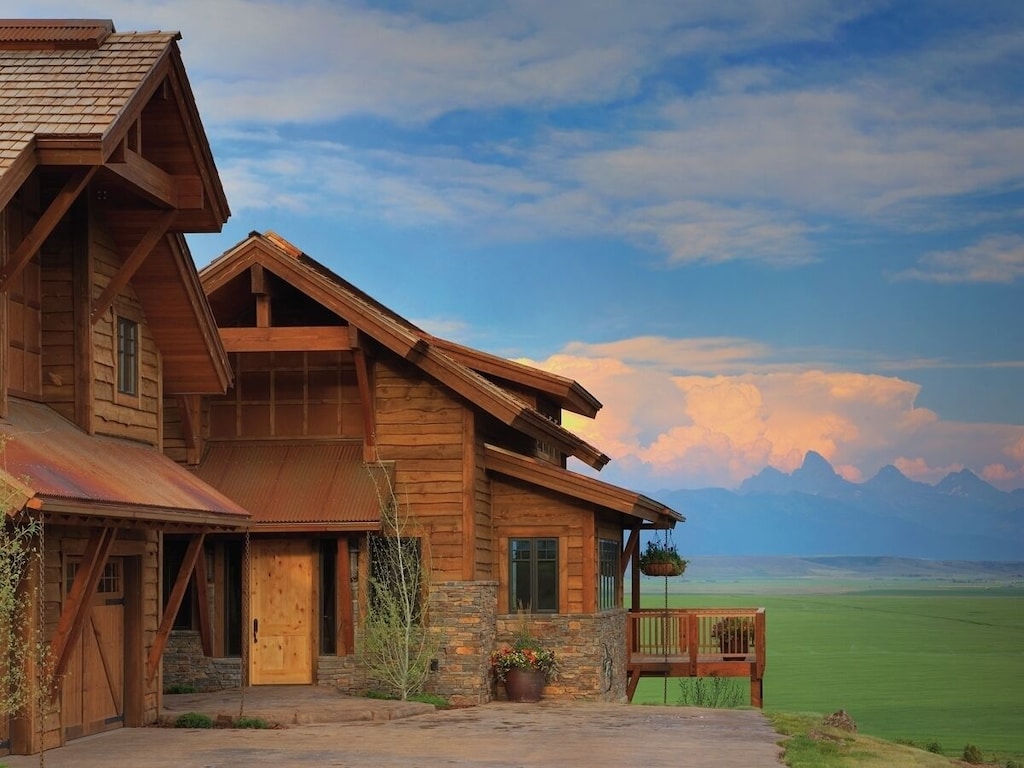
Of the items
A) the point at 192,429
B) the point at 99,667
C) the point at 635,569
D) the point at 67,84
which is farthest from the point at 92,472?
the point at 635,569

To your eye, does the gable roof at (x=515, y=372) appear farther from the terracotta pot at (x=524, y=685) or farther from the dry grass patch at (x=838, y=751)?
the dry grass patch at (x=838, y=751)

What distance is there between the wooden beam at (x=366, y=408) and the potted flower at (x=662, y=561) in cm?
850

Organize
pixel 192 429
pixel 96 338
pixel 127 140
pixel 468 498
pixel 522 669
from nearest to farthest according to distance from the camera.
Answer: pixel 127 140, pixel 96 338, pixel 468 498, pixel 522 669, pixel 192 429

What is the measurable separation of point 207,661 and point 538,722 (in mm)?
6774

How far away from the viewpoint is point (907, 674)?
95438 millimetres

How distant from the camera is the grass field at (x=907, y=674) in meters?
63.2

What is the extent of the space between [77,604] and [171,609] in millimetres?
3065

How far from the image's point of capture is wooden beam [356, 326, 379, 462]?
87.2 feet

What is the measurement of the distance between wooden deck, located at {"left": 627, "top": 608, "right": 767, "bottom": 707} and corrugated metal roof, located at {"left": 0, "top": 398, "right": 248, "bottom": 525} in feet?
41.5

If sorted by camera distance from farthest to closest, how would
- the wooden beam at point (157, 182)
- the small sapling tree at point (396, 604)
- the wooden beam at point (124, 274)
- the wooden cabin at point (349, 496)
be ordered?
1. the wooden cabin at point (349, 496)
2. the small sapling tree at point (396, 604)
3. the wooden beam at point (124, 274)
4. the wooden beam at point (157, 182)

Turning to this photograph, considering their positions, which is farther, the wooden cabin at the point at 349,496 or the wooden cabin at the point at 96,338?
the wooden cabin at the point at 349,496

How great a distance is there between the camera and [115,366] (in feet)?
68.3

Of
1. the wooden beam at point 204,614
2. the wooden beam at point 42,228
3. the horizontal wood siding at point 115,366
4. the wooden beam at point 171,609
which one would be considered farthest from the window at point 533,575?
the wooden beam at point 42,228

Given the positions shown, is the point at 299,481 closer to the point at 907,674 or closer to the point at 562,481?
the point at 562,481
